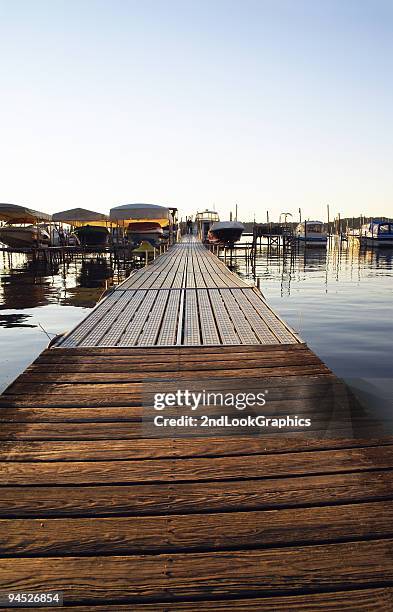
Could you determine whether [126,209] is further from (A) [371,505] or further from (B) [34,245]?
(A) [371,505]

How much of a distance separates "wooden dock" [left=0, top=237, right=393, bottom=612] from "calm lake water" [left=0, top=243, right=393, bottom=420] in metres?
1.81

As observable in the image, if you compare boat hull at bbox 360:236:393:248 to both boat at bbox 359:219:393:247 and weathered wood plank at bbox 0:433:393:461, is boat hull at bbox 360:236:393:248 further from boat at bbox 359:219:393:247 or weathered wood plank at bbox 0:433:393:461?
weathered wood plank at bbox 0:433:393:461

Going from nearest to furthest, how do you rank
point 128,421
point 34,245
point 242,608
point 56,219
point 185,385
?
point 242,608 < point 128,421 < point 185,385 < point 56,219 < point 34,245

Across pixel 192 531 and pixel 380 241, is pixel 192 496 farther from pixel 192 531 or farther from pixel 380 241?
pixel 380 241

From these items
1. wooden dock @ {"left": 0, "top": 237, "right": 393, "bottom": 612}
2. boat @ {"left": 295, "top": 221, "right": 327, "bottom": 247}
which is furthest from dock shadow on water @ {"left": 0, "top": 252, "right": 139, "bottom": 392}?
boat @ {"left": 295, "top": 221, "right": 327, "bottom": 247}

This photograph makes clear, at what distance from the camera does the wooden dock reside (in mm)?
2291

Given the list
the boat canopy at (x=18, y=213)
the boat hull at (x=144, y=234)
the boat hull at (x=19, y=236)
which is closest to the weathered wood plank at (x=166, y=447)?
the boat canopy at (x=18, y=213)

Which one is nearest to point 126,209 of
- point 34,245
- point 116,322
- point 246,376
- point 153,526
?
point 34,245

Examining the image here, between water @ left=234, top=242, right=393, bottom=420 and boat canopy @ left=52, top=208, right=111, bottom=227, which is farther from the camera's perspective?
boat canopy @ left=52, top=208, right=111, bottom=227

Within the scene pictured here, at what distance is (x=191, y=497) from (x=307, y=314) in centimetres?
1264

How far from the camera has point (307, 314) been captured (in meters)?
15.0

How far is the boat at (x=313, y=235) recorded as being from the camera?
2386 inches

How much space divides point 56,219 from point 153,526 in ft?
105

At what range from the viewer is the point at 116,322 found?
330 inches
